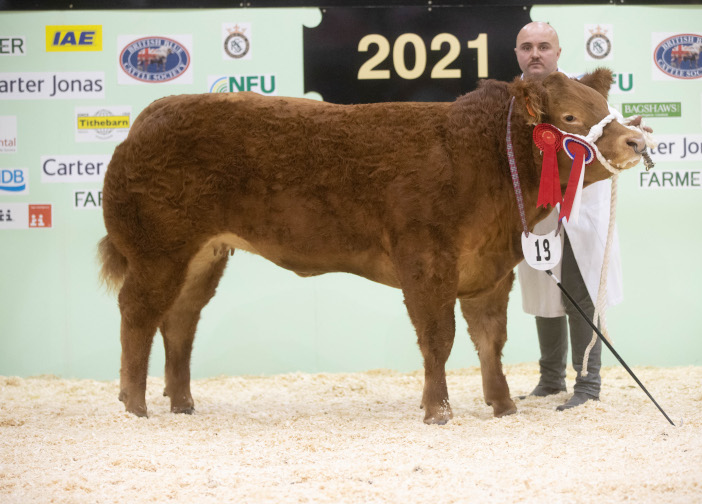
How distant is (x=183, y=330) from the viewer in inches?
159

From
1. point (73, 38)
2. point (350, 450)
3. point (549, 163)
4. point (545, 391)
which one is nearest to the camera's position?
point (350, 450)

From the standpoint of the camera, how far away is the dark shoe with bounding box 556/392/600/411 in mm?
3881

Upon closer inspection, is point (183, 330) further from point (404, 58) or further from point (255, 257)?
point (404, 58)

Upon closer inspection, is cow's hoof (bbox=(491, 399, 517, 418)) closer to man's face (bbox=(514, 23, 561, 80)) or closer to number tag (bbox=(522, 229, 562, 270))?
number tag (bbox=(522, 229, 562, 270))

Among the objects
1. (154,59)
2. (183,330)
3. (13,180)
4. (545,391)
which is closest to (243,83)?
(154,59)

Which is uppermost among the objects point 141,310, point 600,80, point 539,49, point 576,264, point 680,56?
point 680,56

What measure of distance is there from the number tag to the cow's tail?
2029 mm

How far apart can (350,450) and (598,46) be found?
3862 mm

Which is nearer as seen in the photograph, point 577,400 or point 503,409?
point 503,409

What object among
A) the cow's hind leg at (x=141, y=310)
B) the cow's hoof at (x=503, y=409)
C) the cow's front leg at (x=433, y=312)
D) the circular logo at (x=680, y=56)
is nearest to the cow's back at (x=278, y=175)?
the cow's hind leg at (x=141, y=310)

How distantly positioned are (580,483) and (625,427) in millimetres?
988

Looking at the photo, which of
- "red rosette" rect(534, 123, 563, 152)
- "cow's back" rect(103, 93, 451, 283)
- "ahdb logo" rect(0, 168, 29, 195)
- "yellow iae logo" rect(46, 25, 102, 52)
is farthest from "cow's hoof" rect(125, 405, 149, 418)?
"yellow iae logo" rect(46, 25, 102, 52)

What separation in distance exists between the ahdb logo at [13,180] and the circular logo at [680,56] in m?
4.67

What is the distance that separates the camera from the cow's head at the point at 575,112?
10.8 ft
